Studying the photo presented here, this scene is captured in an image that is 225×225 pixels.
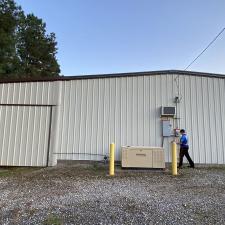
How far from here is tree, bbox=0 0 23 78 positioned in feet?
69.4

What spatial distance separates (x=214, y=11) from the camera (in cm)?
787

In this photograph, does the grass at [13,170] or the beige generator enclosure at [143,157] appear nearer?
the grass at [13,170]

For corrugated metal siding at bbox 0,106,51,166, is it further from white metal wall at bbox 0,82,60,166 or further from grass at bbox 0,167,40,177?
grass at bbox 0,167,40,177

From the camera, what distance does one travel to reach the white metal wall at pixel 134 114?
9.39 meters

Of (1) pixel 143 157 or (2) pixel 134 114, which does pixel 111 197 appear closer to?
(1) pixel 143 157

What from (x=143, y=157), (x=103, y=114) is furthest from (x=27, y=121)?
(x=143, y=157)

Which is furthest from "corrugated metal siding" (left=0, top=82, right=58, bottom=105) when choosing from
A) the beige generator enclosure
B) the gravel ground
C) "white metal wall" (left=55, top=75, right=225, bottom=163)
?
the beige generator enclosure

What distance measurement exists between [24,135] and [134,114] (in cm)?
447

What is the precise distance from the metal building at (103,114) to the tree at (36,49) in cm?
1846

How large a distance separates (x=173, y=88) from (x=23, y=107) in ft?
20.5

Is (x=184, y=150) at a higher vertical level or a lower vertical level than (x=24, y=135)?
lower

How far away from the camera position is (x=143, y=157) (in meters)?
8.36

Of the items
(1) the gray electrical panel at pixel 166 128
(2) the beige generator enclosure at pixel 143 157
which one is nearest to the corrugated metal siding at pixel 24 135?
(2) the beige generator enclosure at pixel 143 157

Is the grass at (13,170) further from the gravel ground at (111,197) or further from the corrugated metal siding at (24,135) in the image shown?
the corrugated metal siding at (24,135)
